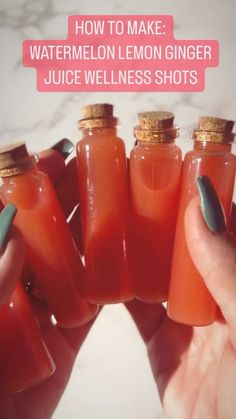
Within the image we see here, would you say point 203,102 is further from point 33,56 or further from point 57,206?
point 57,206

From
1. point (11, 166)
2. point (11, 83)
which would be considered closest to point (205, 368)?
point (11, 166)

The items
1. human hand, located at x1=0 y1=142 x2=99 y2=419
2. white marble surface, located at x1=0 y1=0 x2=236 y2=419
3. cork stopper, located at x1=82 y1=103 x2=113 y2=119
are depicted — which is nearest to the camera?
cork stopper, located at x1=82 y1=103 x2=113 y2=119

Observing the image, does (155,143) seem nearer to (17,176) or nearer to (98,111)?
(98,111)

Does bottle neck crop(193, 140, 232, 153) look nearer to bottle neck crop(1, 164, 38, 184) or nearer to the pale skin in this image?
the pale skin

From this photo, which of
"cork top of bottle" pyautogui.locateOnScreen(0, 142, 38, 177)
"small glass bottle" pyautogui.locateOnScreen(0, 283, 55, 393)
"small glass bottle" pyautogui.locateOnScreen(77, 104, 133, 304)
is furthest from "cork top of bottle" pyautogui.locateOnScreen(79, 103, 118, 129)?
"small glass bottle" pyautogui.locateOnScreen(0, 283, 55, 393)

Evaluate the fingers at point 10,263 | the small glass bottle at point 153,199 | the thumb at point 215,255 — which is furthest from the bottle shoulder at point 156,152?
the fingers at point 10,263

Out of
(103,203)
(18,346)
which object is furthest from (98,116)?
(18,346)
